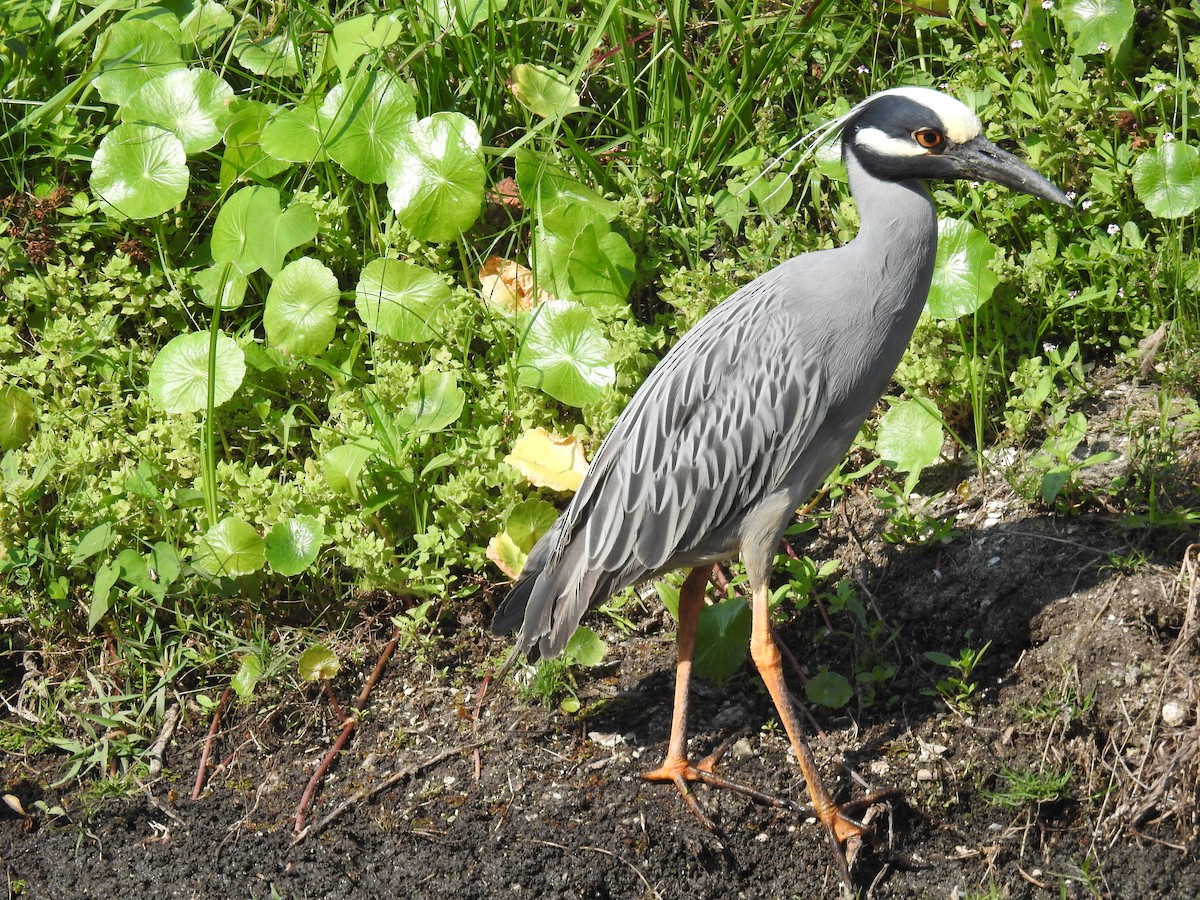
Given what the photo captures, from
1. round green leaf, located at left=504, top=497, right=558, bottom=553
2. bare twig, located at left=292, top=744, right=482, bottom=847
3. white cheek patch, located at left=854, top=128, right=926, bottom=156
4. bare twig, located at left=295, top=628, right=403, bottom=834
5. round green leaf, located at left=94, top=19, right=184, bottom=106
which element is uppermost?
white cheek patch, located at left=854, top=128, right=926, bottom=156

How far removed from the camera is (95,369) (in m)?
4.87

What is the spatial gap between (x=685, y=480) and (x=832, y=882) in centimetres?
118

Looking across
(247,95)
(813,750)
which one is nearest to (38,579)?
A: (247,95)

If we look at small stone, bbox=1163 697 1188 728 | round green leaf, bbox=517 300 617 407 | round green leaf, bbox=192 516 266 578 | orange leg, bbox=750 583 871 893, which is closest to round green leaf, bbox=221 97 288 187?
round green leaf, bbox=517 300 617 407

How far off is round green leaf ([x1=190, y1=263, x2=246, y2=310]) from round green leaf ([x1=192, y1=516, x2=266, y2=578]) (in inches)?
43.7

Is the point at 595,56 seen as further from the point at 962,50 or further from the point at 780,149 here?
the point at 962,50

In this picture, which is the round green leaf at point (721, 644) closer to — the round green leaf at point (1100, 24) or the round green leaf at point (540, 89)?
the round green leaf at point (540, 89)

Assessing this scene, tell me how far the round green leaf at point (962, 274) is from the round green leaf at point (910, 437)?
33 cm

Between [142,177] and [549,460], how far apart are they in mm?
2014

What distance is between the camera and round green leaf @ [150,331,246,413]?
14.9 ft

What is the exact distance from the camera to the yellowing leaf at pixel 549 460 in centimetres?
417

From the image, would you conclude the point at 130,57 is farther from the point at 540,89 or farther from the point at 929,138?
the point at 929,138

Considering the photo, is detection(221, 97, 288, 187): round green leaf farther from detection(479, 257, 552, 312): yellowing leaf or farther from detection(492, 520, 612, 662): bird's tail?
detection(492, 520, 612, 662): bird's tail

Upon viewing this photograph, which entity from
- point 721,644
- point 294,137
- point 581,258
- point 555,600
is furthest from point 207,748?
point 294,137
